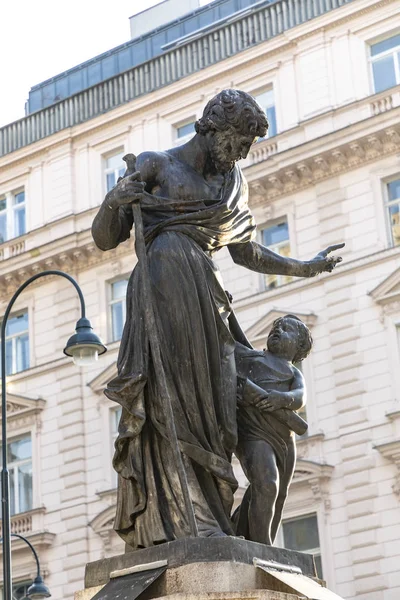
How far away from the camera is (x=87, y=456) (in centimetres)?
3102

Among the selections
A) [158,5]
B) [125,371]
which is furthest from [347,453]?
[125,371]

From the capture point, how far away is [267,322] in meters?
28.3

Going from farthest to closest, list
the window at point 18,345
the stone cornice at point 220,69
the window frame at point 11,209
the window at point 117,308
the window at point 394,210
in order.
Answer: the window frame at point 11,209, the window at point 18,345, the window at point 117,308, the stone cornice at point 220,69, the window at point 394,210

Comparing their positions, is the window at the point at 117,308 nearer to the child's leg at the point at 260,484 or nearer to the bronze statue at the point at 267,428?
the bronze statue at the point at 267,428

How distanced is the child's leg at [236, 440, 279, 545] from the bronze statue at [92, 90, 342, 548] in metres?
0.11

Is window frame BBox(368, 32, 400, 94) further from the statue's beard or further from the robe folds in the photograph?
the robe folds

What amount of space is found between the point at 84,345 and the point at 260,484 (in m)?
11.3

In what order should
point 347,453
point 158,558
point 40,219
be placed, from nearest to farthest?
point 158,558 < point 347,453 < point 40,219

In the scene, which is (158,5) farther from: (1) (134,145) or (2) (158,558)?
(2) (158,558)

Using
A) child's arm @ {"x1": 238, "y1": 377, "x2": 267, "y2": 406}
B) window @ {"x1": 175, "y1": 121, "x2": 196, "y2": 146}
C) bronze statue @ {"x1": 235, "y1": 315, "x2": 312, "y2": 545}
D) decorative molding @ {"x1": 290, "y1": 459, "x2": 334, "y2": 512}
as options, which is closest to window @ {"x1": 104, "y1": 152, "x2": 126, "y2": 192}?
window @ {"x1": 175, "y1": 121, "x2": 196, "y2": 146}

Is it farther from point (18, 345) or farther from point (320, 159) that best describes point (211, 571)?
point (18, 345)

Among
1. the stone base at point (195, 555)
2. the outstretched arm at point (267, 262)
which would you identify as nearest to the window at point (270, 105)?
the outstretched arm at point (267, 262)

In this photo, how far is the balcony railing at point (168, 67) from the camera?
31.0 m

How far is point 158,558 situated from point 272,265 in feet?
5.89
